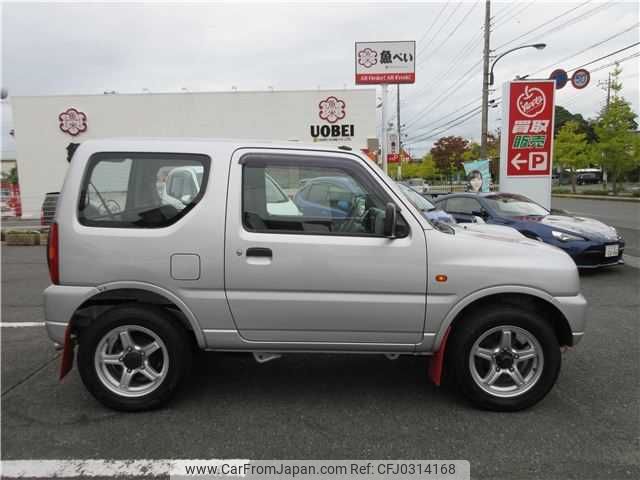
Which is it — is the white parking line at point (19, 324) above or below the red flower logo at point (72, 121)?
below

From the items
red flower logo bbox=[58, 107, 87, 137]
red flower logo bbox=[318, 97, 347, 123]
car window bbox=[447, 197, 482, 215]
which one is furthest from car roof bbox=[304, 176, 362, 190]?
red flower logo bbox=[58, 107, 87, 137]

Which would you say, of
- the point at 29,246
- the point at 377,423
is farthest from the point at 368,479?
the point at 29,246

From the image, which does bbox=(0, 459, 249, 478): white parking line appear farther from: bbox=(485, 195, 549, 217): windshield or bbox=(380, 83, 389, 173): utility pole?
bbox=(380, 83, 389, 173): utility pole

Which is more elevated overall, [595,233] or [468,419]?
[595,233]

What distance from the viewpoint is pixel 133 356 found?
323 centimetres

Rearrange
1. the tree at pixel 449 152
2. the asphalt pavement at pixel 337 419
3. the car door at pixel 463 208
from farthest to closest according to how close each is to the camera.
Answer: the tree at pixel 449 152 → the car door at pixel 463 208 → the asphalt pavement at pixel 337 419

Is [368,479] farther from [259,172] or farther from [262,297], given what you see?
[259,172]

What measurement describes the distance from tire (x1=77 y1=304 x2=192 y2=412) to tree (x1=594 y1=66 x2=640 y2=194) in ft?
110

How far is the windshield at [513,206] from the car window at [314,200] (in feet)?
20.2

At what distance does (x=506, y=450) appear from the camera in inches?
111

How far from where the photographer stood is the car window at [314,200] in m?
3.18

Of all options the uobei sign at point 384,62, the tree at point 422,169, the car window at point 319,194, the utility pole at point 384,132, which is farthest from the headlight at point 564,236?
the tree at point 422,169

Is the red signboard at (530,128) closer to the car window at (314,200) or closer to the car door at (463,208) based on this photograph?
the car door at (463,208)

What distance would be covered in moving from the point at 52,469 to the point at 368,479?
6.04ft
